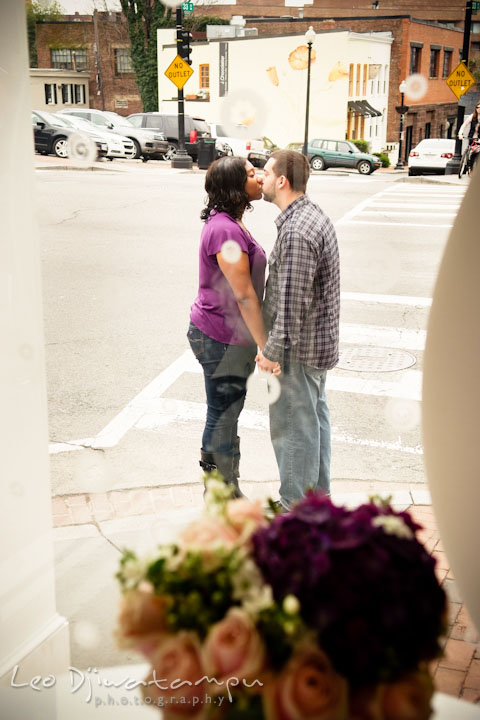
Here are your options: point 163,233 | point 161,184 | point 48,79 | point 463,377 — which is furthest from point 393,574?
point 163,233

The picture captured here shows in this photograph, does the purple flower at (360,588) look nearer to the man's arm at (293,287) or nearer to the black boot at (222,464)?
the man's arm at (293,287)

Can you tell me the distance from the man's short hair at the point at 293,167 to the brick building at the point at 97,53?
55cm

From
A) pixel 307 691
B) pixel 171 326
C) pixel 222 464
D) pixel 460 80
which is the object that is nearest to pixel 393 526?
pixel 307 691

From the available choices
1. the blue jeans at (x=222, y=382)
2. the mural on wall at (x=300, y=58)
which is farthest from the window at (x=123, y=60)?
the blue jeans at (x=222, y=382)

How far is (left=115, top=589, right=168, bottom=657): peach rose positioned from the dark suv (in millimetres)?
1641

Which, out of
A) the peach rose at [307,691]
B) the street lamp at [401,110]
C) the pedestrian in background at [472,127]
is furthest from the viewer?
the street lamp at [401,110]

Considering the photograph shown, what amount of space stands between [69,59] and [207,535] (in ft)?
5.41

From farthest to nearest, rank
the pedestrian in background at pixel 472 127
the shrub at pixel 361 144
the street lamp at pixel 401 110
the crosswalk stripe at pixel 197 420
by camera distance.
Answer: the crosswalk stripe at pixel 197 420, the shrub at pixel 361 144, the street lamp at pixel 401 110, the pedestrian in background at pixel 472 127

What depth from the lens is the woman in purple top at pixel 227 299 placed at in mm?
2652

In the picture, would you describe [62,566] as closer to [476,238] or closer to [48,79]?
[48,79]

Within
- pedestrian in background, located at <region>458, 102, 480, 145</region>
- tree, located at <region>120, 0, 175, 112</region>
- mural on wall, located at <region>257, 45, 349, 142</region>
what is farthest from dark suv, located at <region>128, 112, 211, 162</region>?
pedestrian in background, located at <region>458, 102, 480, 145</region>

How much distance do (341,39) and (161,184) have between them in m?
1.82

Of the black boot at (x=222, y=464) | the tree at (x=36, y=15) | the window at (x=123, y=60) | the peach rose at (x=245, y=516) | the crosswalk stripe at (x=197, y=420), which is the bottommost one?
the crosswalk stripe at (x=197, y=420)

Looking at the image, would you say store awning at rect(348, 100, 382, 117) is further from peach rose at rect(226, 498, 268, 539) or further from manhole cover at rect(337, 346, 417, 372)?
manhole cover at rect(337, 346, 417, 372)
